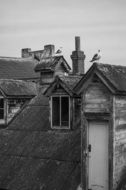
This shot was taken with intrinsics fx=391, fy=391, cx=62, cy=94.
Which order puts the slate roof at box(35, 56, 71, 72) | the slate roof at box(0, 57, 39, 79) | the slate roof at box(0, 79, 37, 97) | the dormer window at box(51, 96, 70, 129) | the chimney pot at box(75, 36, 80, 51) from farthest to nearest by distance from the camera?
the slate roof at box(0, 57, 39, 79)
the slate roof at box(35, 56, 71, 72)
the slate roof at box(0, 79, 37, 97)
the chimney pot at box(75, 36, 80, 51)
the dormer window at box(51, 96, 70, 129)

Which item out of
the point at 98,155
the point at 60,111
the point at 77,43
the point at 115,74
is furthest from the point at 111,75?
the point at 77,43

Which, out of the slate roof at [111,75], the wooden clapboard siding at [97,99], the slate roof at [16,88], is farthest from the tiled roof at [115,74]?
the slate roof at [16,88]

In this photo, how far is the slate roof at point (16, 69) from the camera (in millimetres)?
37469

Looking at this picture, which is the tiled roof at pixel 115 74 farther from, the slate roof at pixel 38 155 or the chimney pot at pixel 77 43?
the chimney pot at pixel 77 43

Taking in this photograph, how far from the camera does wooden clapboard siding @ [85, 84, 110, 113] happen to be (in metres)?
11.7

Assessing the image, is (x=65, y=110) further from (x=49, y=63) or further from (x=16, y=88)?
(x=49, y=63)

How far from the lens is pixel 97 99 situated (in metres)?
12.0

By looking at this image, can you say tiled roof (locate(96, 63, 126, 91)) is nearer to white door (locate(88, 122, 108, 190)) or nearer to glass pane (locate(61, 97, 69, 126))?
white door (locate(88, 122, 108, 190))

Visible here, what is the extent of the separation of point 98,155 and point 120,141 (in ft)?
2.63

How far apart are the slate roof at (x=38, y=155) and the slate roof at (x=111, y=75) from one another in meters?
2.91

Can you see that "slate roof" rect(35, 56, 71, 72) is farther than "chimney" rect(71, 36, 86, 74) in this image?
Yes

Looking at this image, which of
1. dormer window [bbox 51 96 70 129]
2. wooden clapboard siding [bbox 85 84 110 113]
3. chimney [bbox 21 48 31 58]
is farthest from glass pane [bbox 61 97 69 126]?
chimney [bbox 21 48 31 58]

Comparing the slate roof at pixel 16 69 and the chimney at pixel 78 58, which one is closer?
the chimney at pixel 78 58

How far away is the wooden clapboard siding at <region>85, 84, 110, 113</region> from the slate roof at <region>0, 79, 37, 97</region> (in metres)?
7.03
